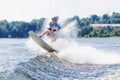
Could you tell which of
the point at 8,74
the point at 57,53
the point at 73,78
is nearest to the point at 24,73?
the point at 8,74

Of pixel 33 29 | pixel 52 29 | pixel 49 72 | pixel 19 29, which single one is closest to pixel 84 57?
pixel 52 29

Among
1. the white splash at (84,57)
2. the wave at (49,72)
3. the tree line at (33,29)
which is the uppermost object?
the wave at (49,72)

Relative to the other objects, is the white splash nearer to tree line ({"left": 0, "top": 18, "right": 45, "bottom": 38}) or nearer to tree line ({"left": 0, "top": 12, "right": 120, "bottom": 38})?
tree line ({"left": 0, "top": 12, "right": 120, "bottom": 38})

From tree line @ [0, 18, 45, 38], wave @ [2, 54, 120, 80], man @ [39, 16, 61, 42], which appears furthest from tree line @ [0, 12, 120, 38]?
wave @ [2, 54, 120, 80]

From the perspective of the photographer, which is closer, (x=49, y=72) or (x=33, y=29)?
(x=49, y=72)

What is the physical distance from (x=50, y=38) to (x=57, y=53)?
171 centimetres

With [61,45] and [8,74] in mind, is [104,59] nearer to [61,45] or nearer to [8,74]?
[61,45]

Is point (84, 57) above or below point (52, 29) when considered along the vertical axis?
below

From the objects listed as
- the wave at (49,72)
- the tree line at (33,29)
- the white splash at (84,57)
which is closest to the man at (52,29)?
the white splash at (84,57)

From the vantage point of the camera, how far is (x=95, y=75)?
1520 centimetres

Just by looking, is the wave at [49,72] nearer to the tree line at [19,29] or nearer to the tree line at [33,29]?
the tree line at [33,29]

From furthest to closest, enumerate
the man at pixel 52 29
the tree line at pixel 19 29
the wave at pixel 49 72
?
the tree line at pixel 19 29 → the man at pixel 52 29 → the wave at pixel 49 72

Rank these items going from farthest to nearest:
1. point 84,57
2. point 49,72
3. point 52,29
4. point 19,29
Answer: point 19,29 → point 52,29 → point 84,57 → point 49,72

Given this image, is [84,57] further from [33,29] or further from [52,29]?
[33,29]
